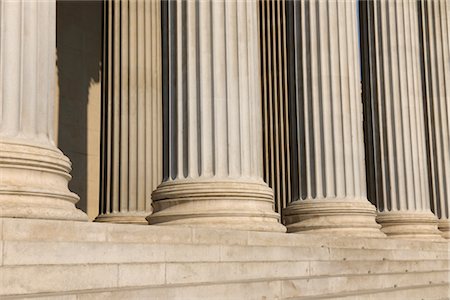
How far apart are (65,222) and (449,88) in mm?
83067

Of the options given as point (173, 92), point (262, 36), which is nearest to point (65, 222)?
point (173, 92)

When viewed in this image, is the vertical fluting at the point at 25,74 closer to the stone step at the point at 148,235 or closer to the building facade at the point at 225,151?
the building facade at the point at 225,151

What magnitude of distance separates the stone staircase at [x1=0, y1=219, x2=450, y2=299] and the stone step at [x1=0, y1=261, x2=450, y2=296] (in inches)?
1.9

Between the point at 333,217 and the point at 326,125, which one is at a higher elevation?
the point at 326,125

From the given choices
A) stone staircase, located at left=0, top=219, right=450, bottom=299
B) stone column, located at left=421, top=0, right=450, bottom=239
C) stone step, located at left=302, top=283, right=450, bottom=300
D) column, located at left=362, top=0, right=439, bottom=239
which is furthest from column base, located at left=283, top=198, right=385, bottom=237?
stone column, located at left=421, top=0, right=450, bottom=239

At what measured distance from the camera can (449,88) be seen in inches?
4156

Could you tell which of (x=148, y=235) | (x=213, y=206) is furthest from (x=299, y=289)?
(x=148, y=235)

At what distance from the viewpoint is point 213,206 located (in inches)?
1981

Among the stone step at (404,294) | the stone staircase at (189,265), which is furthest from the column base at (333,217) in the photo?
the stone step at (404,294)

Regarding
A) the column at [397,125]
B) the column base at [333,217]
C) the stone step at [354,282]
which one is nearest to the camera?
the stone step at [354,282]

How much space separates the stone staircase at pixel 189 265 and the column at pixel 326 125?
4.31 meters

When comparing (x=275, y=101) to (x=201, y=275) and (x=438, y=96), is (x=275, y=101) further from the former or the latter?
(x=201, y=275)

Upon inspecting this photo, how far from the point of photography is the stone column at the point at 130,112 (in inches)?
2968

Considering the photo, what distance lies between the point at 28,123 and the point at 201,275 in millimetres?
12997
